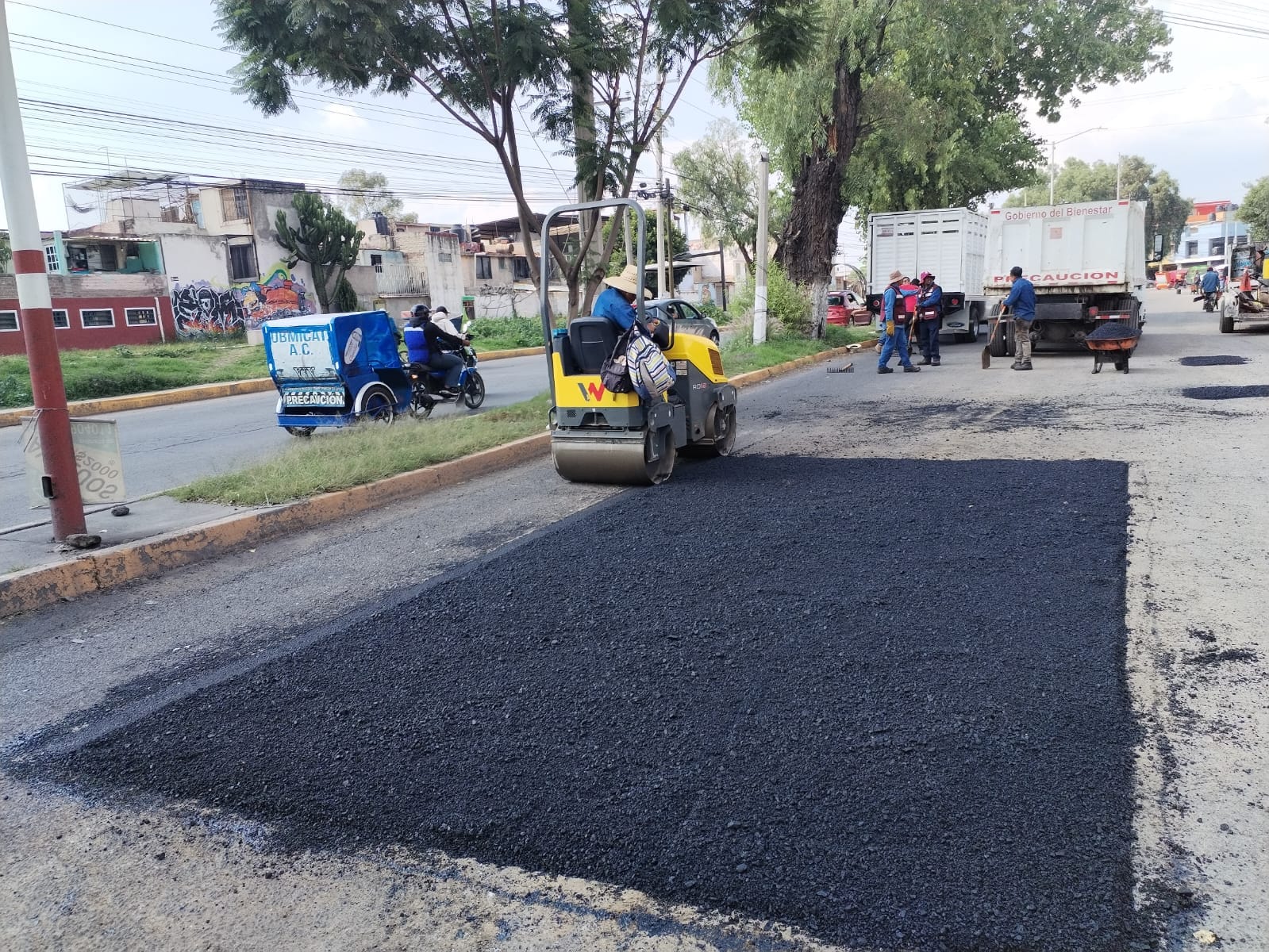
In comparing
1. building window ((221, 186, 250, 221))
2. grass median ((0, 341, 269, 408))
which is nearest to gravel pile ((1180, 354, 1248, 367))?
grass median ((0, 341, 269, 408))

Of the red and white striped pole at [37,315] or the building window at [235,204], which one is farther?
the building window at [235,204]

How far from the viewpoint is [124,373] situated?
17656mm

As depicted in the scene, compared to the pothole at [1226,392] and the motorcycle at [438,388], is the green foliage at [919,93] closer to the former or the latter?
the motorcycle at [438,388]

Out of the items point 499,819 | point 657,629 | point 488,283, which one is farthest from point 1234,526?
point 488,283

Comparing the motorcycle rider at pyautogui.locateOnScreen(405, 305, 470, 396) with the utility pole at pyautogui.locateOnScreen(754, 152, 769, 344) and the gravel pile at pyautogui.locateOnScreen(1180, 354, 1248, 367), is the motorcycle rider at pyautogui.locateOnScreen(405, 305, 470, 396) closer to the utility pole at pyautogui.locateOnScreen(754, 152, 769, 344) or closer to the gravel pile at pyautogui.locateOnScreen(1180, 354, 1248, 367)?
the utility pole at pyautogui.locateOnScreen(754, 152, 769, 344)

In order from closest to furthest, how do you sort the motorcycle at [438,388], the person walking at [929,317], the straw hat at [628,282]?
the straw hat at [628,282] < the motorcycle at [438,388] < the person walking at [929,317]

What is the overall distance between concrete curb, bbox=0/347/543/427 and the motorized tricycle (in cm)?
594

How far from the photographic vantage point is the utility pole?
20391 millimetres

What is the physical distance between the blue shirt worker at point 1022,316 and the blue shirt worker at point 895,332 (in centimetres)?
164

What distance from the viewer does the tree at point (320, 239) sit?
38.7 meters

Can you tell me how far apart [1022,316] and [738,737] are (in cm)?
1380

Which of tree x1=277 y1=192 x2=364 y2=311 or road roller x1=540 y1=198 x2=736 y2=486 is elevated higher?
tree x1=277 y1=192 x2=364 y2=311

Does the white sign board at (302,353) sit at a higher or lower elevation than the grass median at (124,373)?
higher

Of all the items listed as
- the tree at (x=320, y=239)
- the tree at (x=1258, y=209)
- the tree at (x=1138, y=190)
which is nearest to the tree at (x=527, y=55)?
the tree at (x=320, y=239)
